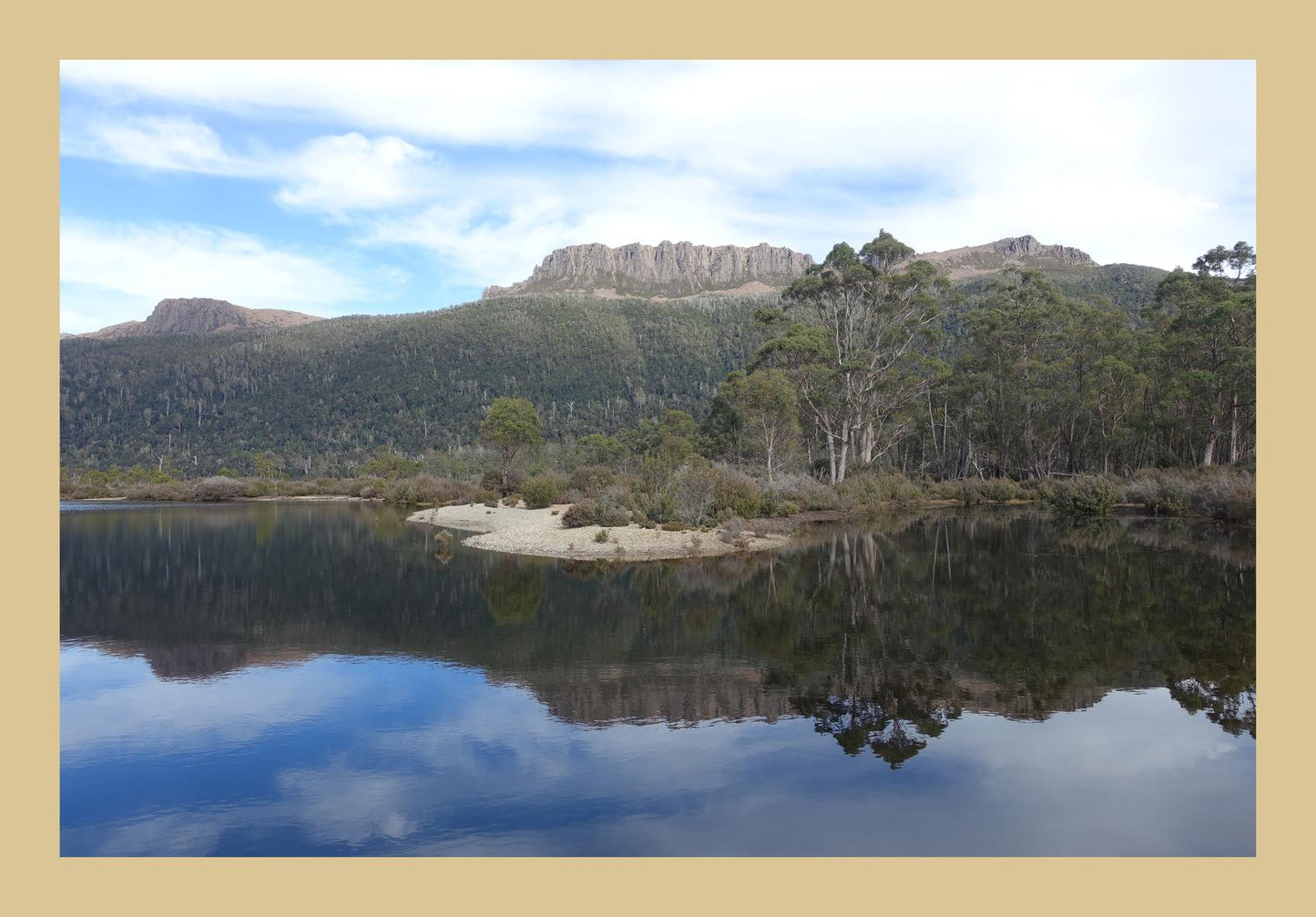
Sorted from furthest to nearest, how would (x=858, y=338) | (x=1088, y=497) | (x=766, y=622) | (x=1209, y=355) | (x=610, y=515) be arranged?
1. (x=858, y=338)
2. (x=1209, y=355)
3. (x=1088, y=497)
4. (x=610, y=515)
5. (x=766, y=622)

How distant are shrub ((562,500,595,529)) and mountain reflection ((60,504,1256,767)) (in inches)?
166

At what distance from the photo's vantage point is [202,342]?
110438mm

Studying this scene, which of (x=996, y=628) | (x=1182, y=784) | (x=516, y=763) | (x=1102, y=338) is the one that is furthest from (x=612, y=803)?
(x=1102, y=338)

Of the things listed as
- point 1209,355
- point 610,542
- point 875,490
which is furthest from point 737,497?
point 1209,355

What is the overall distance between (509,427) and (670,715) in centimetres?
4279

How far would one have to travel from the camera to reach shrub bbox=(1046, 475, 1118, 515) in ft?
119

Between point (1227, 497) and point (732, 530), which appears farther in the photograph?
point (1227, 497)

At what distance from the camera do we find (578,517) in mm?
28781

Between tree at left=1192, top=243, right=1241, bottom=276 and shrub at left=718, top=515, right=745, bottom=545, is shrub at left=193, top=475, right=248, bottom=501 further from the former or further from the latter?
tree at left=1192, top=243, right=1241, bottom=276

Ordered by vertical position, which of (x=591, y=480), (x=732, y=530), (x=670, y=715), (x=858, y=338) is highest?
(x=858, y=338)

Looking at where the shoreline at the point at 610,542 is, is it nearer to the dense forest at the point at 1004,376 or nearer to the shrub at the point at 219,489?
the dense forest at the point at 1004,376

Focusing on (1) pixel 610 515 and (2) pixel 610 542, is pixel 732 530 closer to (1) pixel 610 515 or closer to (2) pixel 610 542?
(2) pixel 610 542

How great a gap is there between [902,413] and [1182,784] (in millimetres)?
42730

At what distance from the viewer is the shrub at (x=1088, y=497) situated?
119ft
